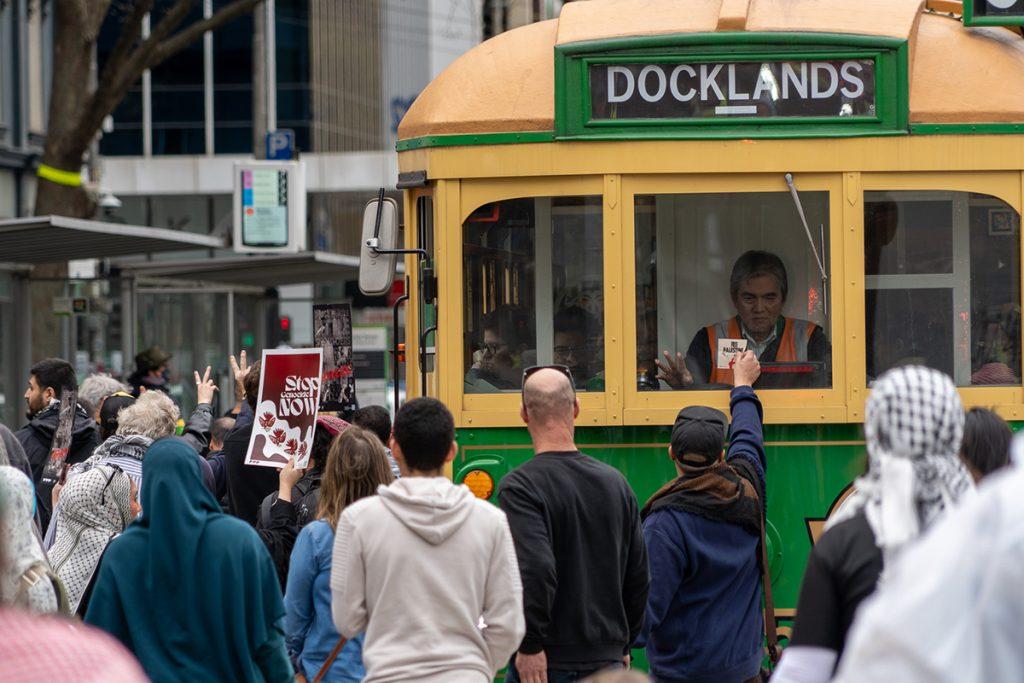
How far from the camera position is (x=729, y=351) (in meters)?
6.04

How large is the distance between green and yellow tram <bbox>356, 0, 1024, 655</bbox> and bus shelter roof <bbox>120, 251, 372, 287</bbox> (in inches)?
361

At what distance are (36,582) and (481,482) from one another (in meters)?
2.02

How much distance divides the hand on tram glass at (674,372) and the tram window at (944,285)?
724mm

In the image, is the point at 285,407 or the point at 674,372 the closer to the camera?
the point at 674,372

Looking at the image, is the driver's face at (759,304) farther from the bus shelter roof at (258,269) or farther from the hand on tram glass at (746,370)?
the bus shelter roof at (258,269)

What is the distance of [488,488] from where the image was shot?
6031 millimetres

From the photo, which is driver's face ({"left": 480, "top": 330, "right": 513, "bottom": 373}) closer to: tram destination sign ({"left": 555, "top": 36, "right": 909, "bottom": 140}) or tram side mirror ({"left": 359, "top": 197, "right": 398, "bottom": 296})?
tram side mirror ({"left": 359, "top": 197, "right": 398, "bottom": 296})

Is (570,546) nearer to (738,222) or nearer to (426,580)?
(426,580)

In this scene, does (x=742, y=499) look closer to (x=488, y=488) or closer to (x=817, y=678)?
(x=488, y=488)

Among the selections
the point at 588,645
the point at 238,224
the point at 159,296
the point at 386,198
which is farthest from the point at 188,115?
the point at 588,645

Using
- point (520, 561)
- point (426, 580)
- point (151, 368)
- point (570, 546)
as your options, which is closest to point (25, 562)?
point (426, 580)

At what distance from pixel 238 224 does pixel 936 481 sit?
1629 cm

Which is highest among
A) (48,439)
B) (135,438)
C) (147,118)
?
(147,118)

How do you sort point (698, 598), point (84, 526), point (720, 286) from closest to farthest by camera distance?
1. point (698, 598)
2. point (84, 526)
3. point (720, 286)
